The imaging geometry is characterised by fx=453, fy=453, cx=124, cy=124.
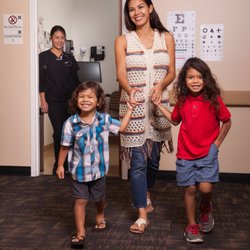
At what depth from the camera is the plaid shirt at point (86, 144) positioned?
251 centimetres

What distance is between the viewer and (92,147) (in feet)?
8.29

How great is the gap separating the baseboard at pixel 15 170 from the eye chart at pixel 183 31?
1.82 metres

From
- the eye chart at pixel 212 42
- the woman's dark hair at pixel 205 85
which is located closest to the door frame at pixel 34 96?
the eye chart at pixel 212 42

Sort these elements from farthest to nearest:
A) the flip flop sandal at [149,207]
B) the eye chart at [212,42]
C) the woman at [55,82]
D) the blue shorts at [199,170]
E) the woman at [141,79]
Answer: the woman at [55,82] < the eye chart at [212,42] < the flip flop sandal at [149,207] < the woman at [141,79] < the blue shorts at [199,170]

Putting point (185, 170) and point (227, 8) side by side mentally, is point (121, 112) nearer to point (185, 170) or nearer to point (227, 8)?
point (185, 170)

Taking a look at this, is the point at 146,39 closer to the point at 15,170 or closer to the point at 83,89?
the point at 83,89

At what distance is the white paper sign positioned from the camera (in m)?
4.39

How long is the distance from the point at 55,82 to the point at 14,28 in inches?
25.6

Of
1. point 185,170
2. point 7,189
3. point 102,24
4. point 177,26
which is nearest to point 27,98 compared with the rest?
point 7,189

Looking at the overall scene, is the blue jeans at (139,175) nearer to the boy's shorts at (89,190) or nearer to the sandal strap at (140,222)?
the sandal strap at (140,222)

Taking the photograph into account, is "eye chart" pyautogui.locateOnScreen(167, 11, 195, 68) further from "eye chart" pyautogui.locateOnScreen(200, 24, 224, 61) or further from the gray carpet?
the gray carpet

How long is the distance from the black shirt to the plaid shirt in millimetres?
1989

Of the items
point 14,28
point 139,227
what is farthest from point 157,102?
point 14,28

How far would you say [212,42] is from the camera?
418 cm
